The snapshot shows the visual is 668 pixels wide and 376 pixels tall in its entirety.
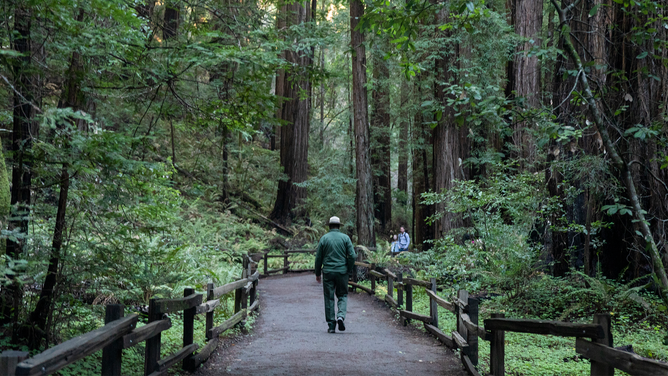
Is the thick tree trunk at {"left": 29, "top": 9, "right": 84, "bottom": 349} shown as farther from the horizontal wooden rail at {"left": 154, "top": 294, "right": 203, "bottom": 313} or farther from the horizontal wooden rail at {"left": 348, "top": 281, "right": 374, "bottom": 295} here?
the horizontal wooden rail at {"left": 348, "top": 281, "right": 374, "bottom": 295}

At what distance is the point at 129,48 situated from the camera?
21.2ft

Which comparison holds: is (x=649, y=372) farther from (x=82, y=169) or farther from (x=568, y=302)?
(x=568, y=302)

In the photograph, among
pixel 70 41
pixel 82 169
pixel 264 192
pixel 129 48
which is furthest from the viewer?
pixel 264 192

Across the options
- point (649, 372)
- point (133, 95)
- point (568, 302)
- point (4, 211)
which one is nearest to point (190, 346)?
point (4, 211)

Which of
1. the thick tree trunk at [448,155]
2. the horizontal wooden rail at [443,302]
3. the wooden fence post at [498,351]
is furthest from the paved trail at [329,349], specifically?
the thick tree trunk at [448,155]

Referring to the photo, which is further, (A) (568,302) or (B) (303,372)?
(A) (568,302)

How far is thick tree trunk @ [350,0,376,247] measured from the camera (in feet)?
63.5

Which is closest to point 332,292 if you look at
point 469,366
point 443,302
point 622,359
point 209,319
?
point 443,302

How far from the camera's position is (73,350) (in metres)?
3.51

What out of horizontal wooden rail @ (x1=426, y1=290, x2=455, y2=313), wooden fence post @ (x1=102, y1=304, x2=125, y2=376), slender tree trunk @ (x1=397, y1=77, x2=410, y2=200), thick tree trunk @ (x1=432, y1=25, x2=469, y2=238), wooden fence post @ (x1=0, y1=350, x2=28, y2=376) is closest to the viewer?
wooden fence post @ (x1=0, y1=350, x2=28, y2=376)

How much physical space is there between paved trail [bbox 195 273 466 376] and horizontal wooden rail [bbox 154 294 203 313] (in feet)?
2.90

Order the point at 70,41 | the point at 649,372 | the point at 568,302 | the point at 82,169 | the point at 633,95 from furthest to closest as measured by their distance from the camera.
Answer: the point at 568,302
the point at 633,95
the point at 70,41
the point at 82,169
the point at 649,372

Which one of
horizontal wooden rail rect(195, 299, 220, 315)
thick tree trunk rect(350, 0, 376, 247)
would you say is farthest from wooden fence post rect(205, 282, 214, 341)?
thick tree trunk rect(350, 0, 376, 247)

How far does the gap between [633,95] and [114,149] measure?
30.5 ft
